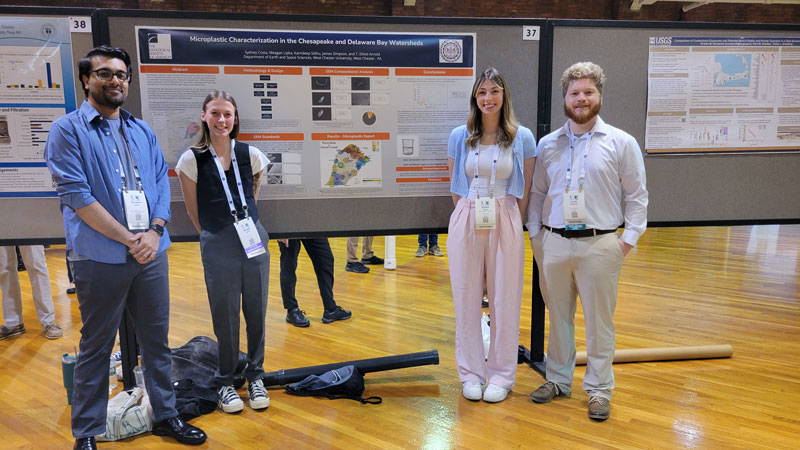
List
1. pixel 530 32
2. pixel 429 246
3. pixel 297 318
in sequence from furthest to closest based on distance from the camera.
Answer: pixel 429 246
pixel 297 318
pixel 530 32

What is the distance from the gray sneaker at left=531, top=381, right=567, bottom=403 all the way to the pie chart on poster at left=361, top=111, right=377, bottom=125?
1.72 m

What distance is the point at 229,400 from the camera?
9.67ft

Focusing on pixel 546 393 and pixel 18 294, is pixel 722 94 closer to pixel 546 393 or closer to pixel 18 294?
pixel 546 393

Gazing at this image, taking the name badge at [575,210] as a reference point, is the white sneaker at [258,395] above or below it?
below

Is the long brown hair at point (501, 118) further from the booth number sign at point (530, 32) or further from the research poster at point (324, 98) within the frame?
the booth number sign at point (530, 32)

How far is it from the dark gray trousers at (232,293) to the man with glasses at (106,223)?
10.9 inches

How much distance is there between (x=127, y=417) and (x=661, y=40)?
137 inches

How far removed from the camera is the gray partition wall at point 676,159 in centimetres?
329

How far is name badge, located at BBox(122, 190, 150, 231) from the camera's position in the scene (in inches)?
95.8

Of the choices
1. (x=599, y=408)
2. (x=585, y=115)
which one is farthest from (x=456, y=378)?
(x=585, y=115)

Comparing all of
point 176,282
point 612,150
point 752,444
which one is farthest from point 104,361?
point 176,282

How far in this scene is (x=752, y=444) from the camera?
8.48ft

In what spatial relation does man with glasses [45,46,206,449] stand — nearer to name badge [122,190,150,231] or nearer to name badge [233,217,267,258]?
name badge [122,190,150,231]

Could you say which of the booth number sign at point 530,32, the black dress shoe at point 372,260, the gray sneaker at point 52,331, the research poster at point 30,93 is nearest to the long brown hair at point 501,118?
the booth number sign at point 530,32
